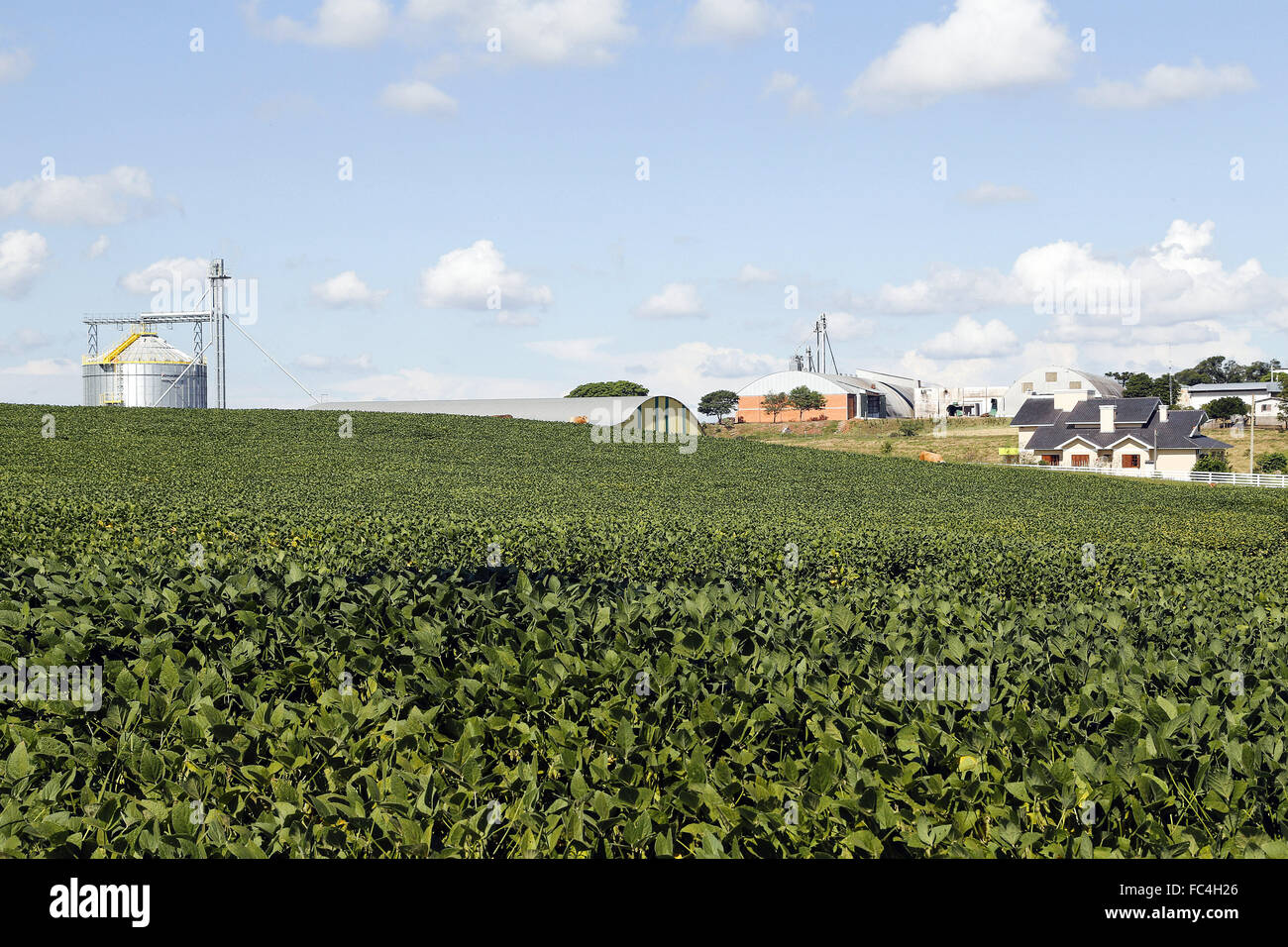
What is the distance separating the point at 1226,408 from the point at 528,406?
232 feet

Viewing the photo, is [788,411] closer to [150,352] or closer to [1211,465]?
[1211,465]

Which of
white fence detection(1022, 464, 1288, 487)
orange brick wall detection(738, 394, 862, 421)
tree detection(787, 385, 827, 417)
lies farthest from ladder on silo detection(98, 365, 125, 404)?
orange brick wall detection(738, 394, 862, 421)

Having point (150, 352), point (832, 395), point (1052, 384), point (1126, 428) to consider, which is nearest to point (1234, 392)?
point (1052, 384)

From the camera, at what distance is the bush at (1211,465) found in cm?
5989

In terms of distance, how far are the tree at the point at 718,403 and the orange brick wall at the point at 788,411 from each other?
4.21 meters

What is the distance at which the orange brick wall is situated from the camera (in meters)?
110

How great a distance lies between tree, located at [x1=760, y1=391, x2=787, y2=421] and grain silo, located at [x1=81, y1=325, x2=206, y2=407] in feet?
206

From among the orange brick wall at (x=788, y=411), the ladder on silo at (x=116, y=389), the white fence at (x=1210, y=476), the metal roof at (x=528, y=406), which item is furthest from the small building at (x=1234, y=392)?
the ladder on silo at (x=116, y=389)

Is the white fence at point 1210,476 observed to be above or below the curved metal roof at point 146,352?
below

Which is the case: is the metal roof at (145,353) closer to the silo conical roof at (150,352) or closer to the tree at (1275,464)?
the silo conical roof at (150,352)

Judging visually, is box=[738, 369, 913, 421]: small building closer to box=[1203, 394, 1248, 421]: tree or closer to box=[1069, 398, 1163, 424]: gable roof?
box=[1203, 394, 1248, 421]: tree

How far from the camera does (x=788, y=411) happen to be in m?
114

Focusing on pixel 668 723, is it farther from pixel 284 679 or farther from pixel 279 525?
pixel 279 525
